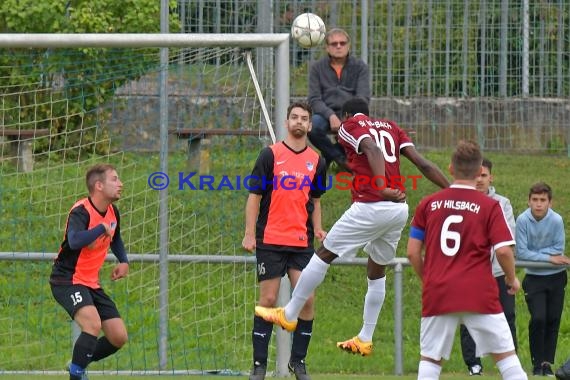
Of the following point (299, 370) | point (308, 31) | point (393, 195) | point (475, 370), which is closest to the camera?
point (393, 195)

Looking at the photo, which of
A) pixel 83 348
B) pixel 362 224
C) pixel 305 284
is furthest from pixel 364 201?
pixel 83 348

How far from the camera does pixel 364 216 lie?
957 centimetres

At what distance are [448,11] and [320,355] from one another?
5.19m

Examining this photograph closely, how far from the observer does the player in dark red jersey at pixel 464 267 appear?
7.89 metres

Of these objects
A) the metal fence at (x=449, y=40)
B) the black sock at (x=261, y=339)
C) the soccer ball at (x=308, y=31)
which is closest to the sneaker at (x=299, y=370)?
the black sock at (x=261, y=339)

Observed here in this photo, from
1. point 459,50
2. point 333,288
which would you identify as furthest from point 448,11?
point 333,288

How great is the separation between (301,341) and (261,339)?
1.06ft

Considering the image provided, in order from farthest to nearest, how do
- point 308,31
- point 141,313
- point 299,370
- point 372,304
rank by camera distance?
point 308,31 < point 141,313 < point 372,304 < point 299,370

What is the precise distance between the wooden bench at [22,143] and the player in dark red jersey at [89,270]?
6.91ft

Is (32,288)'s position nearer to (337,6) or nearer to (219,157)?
(219,157)

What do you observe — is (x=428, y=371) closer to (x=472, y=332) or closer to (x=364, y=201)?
(x=472, y=332)

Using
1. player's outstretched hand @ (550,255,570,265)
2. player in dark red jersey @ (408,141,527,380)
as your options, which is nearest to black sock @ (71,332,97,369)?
player in dark red jersey @ (408,141,527,380)

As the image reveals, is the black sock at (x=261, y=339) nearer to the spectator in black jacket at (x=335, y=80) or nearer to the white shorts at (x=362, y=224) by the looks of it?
the white shorts at (x=362, y=224)

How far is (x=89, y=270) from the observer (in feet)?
31.0
